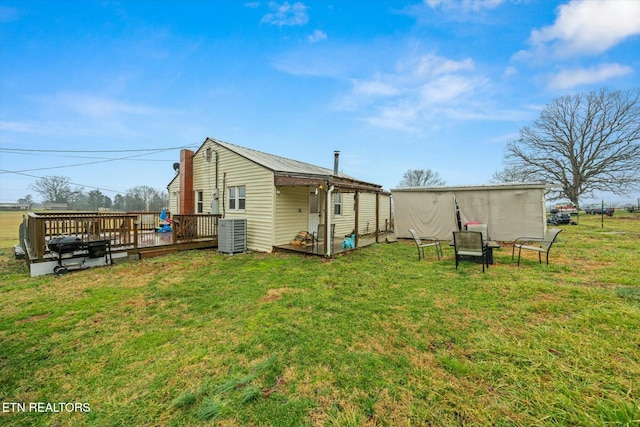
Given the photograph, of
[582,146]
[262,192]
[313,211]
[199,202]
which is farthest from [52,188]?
[582,146]

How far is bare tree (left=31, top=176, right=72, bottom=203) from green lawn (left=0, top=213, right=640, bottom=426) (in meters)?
51.4

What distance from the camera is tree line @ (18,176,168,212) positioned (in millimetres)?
40625

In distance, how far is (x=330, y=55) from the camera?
494 inches

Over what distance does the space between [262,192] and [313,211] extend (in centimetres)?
292

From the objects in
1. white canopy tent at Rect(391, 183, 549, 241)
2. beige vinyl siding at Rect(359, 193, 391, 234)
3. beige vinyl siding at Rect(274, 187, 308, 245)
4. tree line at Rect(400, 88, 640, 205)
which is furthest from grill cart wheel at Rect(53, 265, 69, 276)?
tree line at Rect(400, 88, 640, 205)

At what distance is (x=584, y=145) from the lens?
2405cm

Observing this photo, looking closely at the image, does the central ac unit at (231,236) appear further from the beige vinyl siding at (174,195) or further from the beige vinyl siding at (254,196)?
the beige vinyl siding at (174,195)

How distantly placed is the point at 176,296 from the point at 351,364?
12.9 feet

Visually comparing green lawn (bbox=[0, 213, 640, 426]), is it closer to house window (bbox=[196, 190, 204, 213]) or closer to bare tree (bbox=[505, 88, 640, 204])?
house window (bbox=[196, 190, 204, 213])

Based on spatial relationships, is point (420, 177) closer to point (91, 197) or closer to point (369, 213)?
point (369, 213)

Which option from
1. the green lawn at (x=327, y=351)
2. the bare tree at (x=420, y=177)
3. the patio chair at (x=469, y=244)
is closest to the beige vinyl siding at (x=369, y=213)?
the patio chair at (x=469, y=244)

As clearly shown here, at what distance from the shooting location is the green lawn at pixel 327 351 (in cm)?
202

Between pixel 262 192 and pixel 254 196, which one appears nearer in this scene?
pixel 262 192

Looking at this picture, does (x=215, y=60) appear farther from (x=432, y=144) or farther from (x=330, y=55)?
(x=432, y=144)
